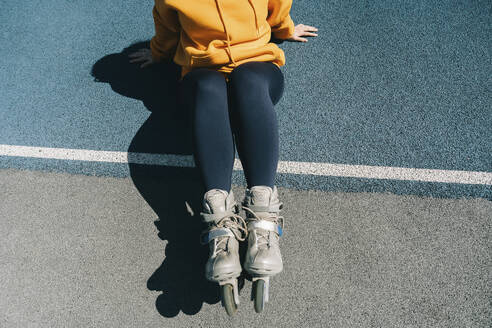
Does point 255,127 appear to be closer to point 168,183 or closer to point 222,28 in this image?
point 222,28

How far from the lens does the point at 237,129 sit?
4.62 ft

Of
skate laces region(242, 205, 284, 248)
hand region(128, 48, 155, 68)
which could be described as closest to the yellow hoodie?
hand region(128, 48, 155, 68)

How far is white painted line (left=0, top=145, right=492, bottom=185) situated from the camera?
167 cm

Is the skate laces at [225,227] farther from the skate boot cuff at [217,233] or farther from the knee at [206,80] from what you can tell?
the knee at [206,80]

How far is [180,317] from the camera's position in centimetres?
145

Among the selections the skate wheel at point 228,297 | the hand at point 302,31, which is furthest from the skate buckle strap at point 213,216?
the hand at point 302,31

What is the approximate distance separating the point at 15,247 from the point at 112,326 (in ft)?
2.39

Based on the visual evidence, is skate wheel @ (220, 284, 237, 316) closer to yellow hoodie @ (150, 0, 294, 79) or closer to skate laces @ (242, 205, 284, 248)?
skate laces @ (242, 205, 284, 248)

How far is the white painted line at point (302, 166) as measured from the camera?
5.47ft

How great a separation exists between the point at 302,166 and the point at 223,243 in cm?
A: 70

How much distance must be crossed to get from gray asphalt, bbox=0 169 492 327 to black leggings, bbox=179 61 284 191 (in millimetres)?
393

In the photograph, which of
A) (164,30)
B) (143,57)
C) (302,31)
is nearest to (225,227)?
(164,30)

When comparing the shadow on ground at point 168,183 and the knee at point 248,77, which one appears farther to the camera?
the shadow on ground at point 168,183

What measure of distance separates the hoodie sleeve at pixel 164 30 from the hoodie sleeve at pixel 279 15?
0.48 metres
